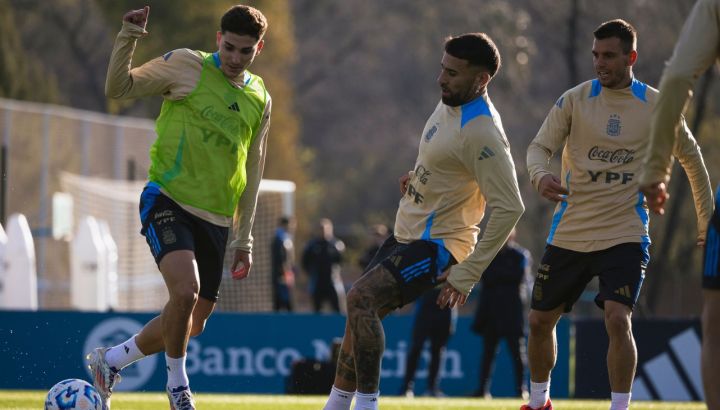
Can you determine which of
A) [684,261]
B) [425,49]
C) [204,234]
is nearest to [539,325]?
[204,234]

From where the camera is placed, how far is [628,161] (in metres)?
8.53

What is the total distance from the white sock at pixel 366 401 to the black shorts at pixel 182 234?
4.26 feet

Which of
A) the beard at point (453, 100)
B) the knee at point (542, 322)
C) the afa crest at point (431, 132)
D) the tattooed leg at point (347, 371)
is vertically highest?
the beard at point (453, 100)

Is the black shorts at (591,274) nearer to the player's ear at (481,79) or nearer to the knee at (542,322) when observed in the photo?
the knee at (542,322)

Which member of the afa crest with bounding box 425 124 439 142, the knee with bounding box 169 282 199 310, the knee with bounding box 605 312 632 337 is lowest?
the knee with bounding box 605 312 632 337

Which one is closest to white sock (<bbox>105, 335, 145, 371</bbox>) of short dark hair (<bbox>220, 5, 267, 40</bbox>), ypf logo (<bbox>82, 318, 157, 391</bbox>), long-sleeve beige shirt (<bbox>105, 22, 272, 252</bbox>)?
long-sleeve beige shirt (<bbox>105, 22, 272, 252</bbox>)

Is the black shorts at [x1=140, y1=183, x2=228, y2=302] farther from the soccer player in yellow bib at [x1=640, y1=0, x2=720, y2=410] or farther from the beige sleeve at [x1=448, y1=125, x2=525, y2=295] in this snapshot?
the soccer player in yellow bib at [x1=640, y1=0, x2=720, y2=410]

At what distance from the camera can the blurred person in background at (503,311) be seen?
52.8 ft

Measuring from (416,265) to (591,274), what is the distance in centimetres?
141

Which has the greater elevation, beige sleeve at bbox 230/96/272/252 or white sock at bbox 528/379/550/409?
beige sleeve at bbox 230/96/272/252

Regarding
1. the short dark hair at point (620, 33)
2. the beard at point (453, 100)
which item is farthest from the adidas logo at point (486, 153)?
the short dark hair at point (620, 33)

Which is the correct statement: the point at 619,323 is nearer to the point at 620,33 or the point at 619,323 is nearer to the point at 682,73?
the point at 620,33

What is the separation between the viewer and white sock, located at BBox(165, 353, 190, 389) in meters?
7.76

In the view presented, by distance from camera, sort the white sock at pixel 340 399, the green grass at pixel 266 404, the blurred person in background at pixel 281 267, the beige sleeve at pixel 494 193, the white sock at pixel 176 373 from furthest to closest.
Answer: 1. the blurred person in background at pixel 281 267
2. the green grass at pixel 266 404
3. the white sock at pixel 340 399
4. the white sock at pixel 176 373
5. the beige sleeve at pixel 494 193
